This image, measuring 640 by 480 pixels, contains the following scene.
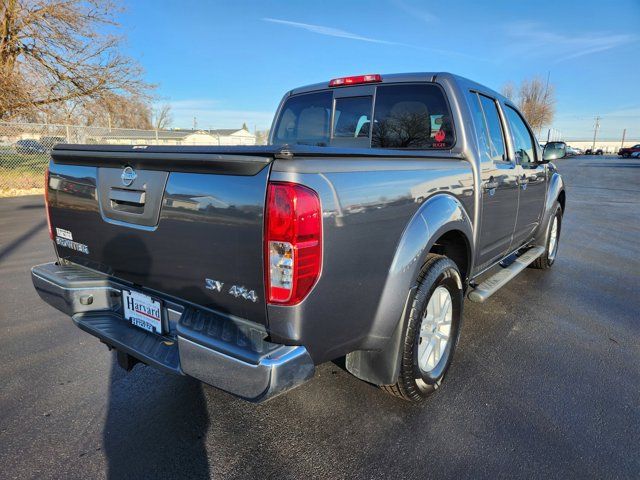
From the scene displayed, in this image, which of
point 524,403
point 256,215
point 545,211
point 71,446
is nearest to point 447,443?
point 524,403

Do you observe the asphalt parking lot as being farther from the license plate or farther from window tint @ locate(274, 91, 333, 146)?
window tint @ locate(274, 91, 333, 146)

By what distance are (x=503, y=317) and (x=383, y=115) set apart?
2.27 metres

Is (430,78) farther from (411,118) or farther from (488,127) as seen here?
(488,127)

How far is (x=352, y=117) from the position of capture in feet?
12.2

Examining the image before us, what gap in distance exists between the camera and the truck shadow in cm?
208

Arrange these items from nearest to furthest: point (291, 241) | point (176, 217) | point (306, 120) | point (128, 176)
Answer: point (291, 241) → point (176, 217) → point (128, 176) → point (306, 120)

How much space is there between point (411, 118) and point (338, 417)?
7.66ft

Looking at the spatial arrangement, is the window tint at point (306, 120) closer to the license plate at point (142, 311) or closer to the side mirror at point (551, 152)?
the license plate at point (142, 311)

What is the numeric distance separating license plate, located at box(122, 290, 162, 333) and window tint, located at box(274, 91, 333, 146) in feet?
7.39

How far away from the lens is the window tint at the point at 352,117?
3609 millimetres

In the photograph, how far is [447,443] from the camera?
228 centimetres

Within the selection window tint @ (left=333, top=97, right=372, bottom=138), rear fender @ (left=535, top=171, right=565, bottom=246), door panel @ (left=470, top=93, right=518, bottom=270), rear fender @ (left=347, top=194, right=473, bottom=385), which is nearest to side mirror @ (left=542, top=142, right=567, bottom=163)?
rear fender @ (left=535, top=171, right=565, bottom=246)

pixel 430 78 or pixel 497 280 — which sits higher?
pixel 430 78

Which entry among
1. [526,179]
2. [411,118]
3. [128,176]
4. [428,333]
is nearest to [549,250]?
[526,179]
